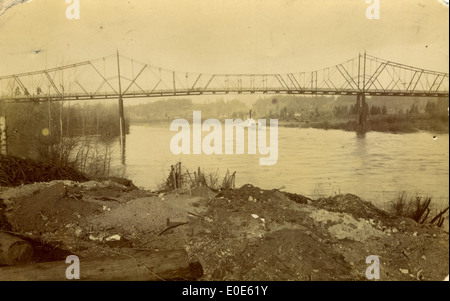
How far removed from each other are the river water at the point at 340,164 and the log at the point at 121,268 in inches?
89.8

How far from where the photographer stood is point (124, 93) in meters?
6.63

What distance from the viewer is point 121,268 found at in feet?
12.6

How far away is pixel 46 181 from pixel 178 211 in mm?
2705

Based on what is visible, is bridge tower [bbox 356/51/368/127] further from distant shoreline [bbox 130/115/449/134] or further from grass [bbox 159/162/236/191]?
grass [bbox 159/162/236/191]

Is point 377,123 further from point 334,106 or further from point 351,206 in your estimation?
point 351,206

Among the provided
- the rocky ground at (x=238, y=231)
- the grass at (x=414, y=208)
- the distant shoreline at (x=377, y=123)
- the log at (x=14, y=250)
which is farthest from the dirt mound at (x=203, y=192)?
the grass at (x=414, y=208)

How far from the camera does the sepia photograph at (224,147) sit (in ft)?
15.1

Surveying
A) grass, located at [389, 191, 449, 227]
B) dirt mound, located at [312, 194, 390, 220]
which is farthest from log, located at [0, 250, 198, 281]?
grass, located at [389, 191, 449, 227]

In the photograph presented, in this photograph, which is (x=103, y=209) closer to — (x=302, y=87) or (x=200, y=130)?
(x=200, y=130)

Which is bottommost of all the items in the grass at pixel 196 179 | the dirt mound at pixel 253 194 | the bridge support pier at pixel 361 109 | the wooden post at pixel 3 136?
the dirt mound at pixel 253 194

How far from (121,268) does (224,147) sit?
8.53ft

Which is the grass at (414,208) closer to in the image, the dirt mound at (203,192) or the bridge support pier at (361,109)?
the bridge support pier at (361,109)

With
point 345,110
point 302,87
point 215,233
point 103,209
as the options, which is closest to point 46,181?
point 103,209

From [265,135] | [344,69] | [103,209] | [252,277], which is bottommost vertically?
[252,277]
